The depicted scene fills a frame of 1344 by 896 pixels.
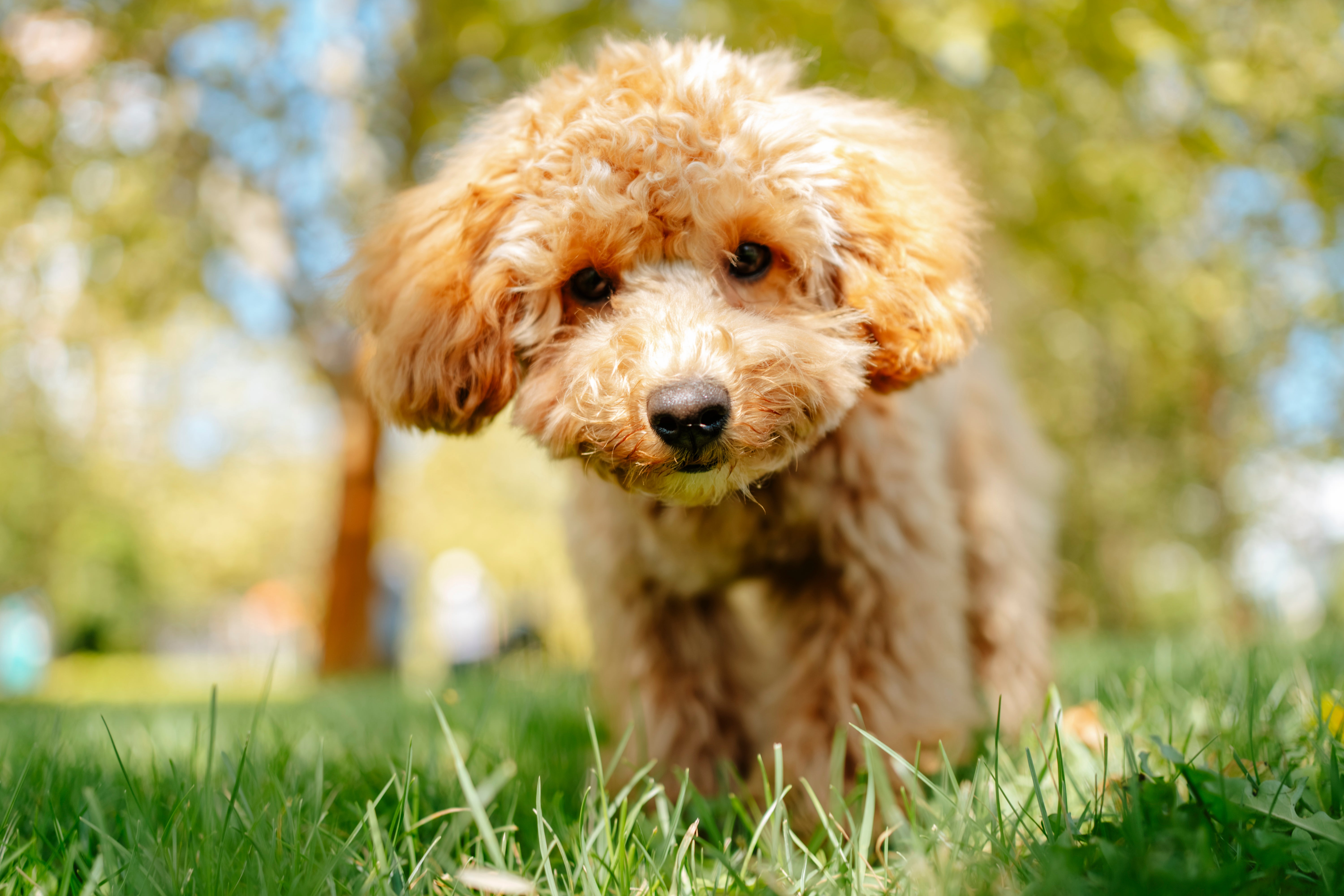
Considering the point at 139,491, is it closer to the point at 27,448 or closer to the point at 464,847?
the point at 27,448

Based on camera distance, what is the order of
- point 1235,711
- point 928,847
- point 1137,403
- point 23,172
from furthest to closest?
point 1137,403 → point 23,172 → point 1235,711 → point 928,847

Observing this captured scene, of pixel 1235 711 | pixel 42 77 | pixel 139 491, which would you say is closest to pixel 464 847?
pixel 1235 711

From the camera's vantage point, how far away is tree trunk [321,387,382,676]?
9680 mm

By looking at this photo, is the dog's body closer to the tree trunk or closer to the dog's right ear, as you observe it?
the dog's right ear

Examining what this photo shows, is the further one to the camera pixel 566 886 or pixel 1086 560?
pixel 1086 560

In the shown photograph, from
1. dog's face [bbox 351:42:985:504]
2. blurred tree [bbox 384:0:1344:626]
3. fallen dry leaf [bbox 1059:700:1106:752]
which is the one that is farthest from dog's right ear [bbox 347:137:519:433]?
fallen dry leaf [bbox 1059:700:1106:752]

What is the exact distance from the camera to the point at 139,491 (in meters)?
26.8

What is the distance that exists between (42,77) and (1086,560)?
13.8m

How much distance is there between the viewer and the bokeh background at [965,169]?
6.01 meters

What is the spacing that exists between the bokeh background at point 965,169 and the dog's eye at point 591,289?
585 mm

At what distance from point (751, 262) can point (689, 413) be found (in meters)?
0.53

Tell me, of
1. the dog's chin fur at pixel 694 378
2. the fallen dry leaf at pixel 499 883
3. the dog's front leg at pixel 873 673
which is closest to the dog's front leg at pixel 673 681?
the dog's front leg at pixel 873 673

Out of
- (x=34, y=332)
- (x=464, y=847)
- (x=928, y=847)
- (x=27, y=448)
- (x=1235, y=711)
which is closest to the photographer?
(x=928, y=847)

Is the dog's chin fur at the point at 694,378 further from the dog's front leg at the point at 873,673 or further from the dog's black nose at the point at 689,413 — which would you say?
the dog's front leg at the point at 873,673
